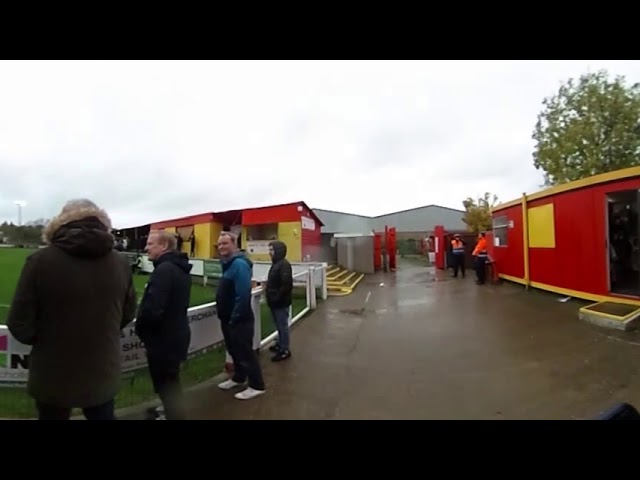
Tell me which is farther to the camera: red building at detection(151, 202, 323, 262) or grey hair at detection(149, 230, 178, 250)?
red building at detection(151, 202, 323, 262)

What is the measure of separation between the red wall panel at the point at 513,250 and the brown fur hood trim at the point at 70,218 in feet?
39.1

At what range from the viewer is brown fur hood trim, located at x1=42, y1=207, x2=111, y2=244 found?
6.49ft

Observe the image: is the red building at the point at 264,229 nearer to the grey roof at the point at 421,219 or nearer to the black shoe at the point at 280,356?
the black shoe at the point at 280,356

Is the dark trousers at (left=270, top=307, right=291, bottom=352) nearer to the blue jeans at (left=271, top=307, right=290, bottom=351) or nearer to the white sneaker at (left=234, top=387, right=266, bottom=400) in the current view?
the blue jeans at (left=271, top=307, right=290, bottom=351)

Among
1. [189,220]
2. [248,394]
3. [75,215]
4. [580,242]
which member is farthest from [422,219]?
[75,215]

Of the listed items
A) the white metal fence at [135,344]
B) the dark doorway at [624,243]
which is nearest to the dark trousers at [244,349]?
the white metal fence at [135,344]

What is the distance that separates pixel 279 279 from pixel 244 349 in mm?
1374

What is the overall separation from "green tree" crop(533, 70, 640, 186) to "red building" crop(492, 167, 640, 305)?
44.0ft

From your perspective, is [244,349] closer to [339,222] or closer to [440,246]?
[440,246]

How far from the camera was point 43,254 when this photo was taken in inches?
74.7

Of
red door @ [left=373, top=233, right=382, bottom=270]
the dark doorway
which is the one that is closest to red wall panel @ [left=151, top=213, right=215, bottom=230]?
red door @ [left=373, top=233, right=382, bottom=270]

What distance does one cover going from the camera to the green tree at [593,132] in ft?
68.4
